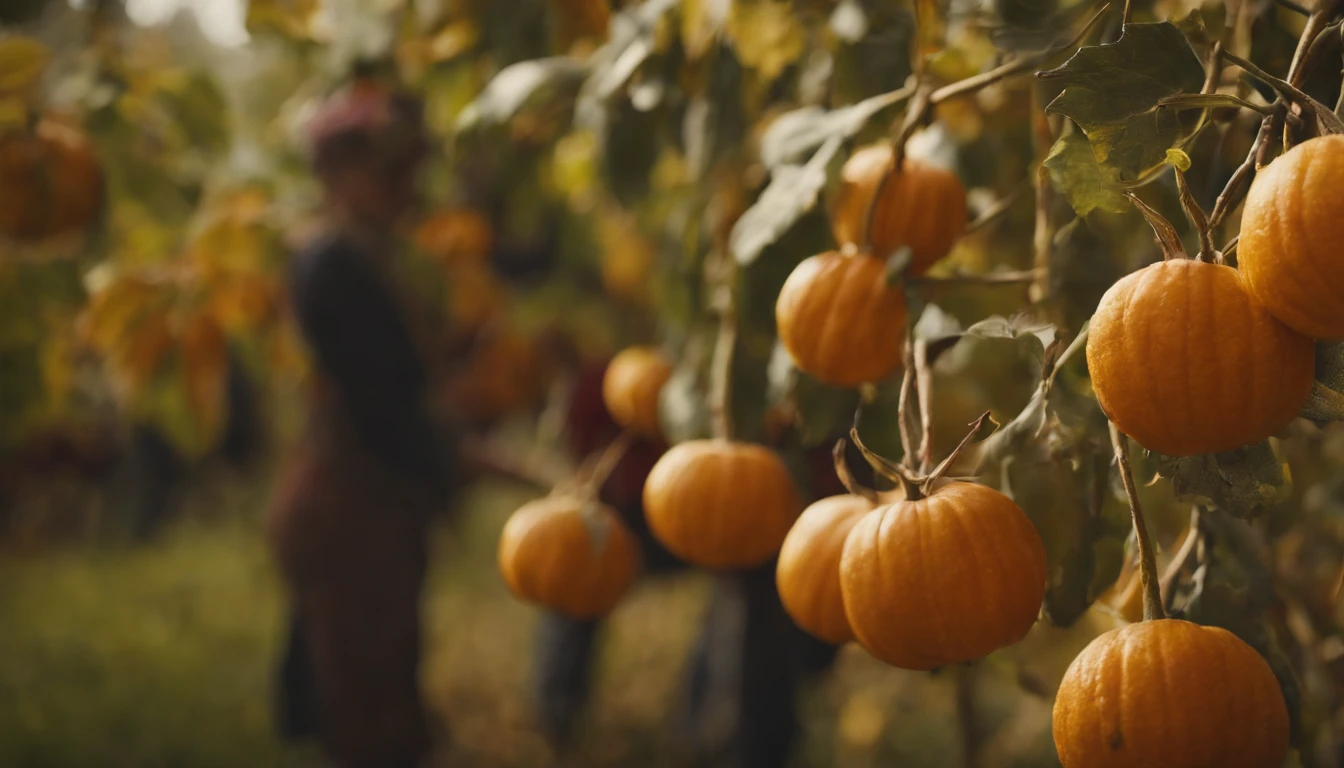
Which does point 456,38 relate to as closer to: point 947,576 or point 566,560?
point 566,560

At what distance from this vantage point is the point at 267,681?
125 inches

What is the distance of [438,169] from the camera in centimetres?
228

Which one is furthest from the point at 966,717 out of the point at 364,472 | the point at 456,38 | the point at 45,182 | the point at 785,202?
the point at 45,182

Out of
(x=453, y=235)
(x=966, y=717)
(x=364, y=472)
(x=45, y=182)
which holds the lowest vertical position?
(x=966, y=717)

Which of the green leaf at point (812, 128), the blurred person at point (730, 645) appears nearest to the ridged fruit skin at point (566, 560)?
the blurred person at point (730, 645)

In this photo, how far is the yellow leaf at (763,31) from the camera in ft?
3.14

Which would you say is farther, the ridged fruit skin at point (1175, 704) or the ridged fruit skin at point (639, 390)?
Result: the ridged fruit skin at point (639, 390)

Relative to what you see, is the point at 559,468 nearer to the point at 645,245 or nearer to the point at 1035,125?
the point at 645,245

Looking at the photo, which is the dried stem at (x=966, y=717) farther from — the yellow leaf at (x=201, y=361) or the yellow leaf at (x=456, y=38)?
the yellow leaf at (x=201, y=361)

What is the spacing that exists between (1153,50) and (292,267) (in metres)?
1.57

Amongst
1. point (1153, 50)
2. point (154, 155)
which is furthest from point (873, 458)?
point (154, 155)

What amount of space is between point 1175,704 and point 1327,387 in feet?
0.67

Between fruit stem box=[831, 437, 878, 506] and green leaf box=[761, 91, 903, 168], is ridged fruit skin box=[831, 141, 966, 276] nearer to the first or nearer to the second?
Answer: green leaf box=[761, 91, 903, 168]

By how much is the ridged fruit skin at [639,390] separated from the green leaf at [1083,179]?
2.72ft
